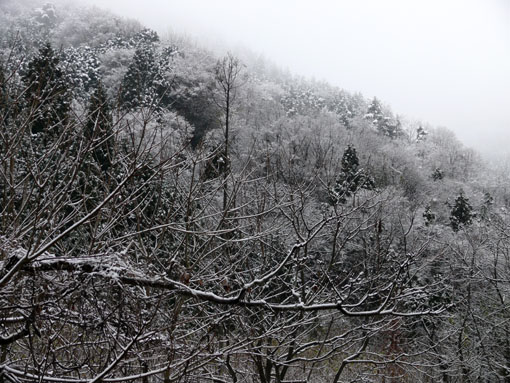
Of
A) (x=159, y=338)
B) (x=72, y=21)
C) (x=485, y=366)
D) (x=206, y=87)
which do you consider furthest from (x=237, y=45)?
(x=159, y=338)

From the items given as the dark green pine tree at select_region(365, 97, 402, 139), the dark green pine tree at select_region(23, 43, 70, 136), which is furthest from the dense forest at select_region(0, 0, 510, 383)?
the dark green pine tree at select_region(365, 97, 402, 139)

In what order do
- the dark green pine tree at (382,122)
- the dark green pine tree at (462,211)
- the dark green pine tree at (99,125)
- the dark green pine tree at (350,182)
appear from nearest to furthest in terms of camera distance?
the dark green pine tree at (99,125), the dark green pine tree at (350,182), the dark green pine tree at (462,211), the dark green pine tree at (382,122)

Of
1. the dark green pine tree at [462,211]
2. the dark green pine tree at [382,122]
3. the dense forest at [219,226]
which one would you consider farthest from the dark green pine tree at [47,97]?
the dark green pine tree at [382,122]

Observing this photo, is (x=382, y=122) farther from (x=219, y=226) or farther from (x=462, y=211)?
(x=219, y=226)

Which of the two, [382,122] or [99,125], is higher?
[99,125]

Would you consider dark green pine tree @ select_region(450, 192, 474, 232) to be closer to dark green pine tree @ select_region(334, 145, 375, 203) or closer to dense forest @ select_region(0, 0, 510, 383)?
dense forest @ select_region(0, 0, 510, 383)

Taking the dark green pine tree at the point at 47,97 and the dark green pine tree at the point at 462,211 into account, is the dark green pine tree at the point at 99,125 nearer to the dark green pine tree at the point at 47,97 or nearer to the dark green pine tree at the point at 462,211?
the dark green pine tree at the point at 47,97

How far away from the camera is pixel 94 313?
2422mm

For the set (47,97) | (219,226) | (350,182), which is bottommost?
(219,226)

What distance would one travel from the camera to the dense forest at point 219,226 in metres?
2.52

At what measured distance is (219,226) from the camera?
147 inches

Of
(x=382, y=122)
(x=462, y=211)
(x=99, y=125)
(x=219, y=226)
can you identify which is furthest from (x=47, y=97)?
(x=382, y=122)

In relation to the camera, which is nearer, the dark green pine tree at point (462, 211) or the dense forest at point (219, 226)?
the dense forest at point (219, 226)

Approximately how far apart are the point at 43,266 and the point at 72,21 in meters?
47.9
